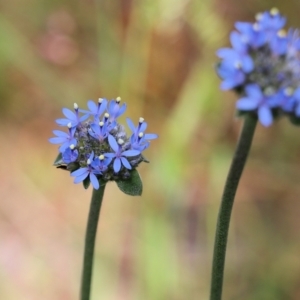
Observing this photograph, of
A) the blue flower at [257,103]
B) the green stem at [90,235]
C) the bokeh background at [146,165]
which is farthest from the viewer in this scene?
the bokeh background at [146,165]

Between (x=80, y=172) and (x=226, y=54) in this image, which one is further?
(x=80, y=172)

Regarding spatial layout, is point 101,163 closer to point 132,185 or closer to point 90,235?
point 132,185

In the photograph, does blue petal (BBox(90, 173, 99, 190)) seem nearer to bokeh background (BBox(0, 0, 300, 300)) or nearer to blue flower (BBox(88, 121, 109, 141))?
blue flower (BBox(88, 121, 109, 141))

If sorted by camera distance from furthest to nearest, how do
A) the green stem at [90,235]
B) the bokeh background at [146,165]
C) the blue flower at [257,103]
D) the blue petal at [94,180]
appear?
the bokeh background at [146,165] → the green stem at [90,235] → the blue petal at [94,180] → the blue flower at [257,103]

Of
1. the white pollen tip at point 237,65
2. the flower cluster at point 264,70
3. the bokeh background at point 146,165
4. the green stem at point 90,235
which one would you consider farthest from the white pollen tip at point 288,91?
the bokeh background at point 146,165

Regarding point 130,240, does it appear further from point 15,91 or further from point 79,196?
point 15,91

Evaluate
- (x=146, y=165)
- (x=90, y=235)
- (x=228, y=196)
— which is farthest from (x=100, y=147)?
(x=146, y=165)

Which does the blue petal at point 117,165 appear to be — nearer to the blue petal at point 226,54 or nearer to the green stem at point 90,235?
the green stem at point 90,235
